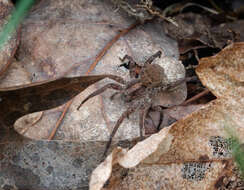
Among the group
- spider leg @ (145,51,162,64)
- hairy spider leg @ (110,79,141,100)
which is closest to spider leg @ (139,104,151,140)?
hairy spider leg @ (110,79,141,100)

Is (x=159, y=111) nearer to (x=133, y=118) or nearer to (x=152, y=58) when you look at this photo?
(x=133, y=118)

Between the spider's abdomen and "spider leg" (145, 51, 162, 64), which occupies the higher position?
"spider leg" (145, 51, 162, 64)

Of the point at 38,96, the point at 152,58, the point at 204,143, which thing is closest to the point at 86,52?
the point at 152,58

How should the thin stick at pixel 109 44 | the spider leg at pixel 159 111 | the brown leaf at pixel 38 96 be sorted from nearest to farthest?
the brown leaf at pixel 38 96 < the spider leg at pixel 159 111 < the thin stick at pixel 109 44

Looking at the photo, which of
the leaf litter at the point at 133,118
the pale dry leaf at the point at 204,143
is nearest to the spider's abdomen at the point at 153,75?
the leaf litter at the point at 133,118

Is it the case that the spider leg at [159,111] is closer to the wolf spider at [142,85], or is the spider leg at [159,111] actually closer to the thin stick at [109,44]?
the wolf spider at [142,85]

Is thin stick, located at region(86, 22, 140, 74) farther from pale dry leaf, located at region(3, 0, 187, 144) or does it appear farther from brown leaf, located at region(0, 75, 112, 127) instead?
brown leaf, located at region(0, 75, 112, 127)

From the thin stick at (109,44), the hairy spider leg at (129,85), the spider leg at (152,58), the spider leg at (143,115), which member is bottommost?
the spider leg at (143,115)

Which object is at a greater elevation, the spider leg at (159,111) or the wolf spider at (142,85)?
the wolf spider at (142,85)
